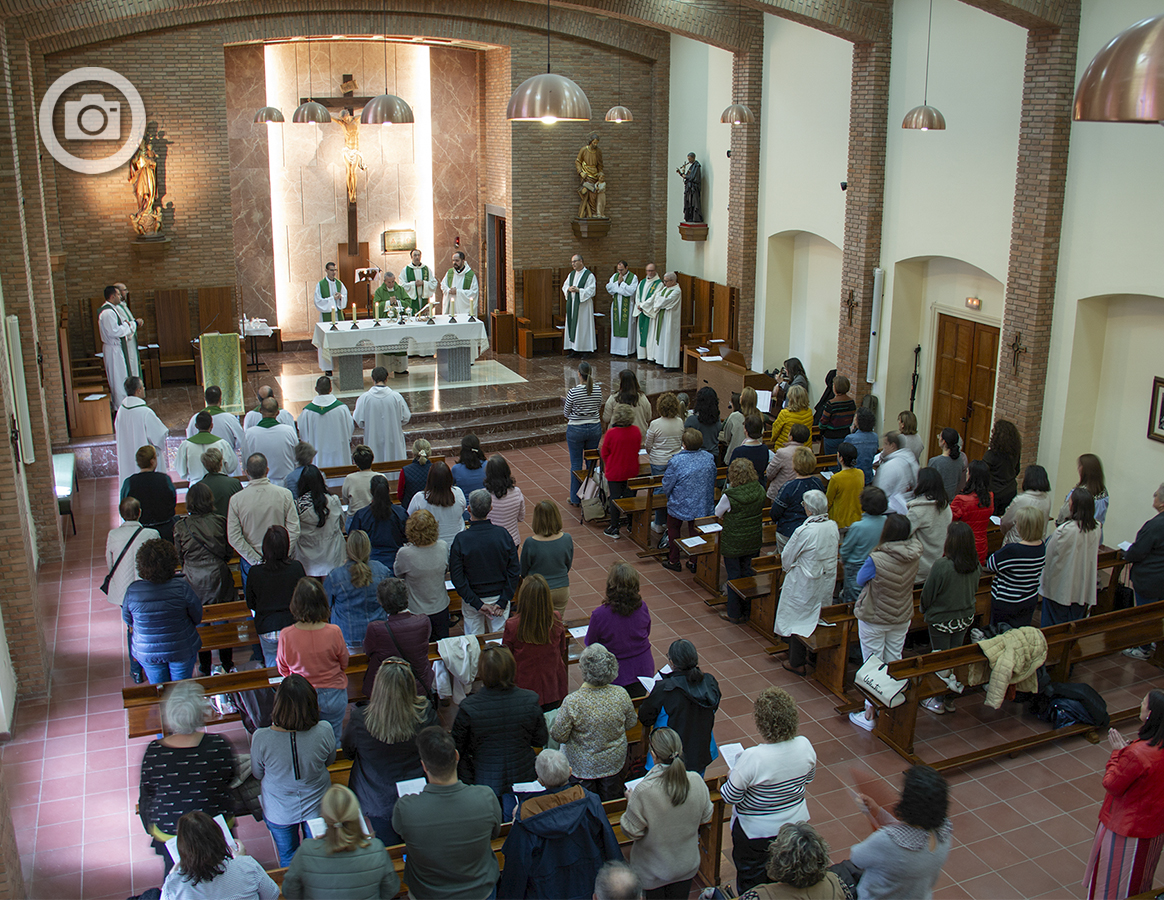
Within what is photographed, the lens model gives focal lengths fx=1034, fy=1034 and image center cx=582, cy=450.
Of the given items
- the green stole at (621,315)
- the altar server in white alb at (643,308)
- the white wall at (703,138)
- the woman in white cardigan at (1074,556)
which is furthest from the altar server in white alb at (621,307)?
the woman in white cardigan at (1074,556)

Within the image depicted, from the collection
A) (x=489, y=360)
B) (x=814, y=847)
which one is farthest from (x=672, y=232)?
(x=814, y=847)

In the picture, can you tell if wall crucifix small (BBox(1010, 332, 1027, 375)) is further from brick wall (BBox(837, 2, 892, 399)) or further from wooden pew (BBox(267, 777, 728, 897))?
wooden pew (BBox(267, 777, 728, 897))

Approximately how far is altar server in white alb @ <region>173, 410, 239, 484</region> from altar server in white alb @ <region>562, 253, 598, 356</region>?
8998 mm

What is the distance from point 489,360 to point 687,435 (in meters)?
8.61

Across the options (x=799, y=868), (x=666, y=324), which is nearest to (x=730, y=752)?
(x=799, y=868)

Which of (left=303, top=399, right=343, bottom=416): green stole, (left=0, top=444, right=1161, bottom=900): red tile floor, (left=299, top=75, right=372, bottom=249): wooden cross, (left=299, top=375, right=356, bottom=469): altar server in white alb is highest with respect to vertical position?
(left=299, top=75, right=372, bottom=249): wooden cross

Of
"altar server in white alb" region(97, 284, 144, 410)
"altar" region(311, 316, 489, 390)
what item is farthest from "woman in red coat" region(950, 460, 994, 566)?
"altar server in white alb" region(97, 284, 144, 410)

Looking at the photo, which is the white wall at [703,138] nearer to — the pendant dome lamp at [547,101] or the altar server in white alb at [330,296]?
the altar server in white alb at [330,296]

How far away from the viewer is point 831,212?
529 inches

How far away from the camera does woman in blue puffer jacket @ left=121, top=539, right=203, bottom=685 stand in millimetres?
6156

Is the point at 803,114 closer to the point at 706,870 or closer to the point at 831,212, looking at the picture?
the point at 831,212

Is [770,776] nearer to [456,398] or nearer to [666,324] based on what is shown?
[456,398]

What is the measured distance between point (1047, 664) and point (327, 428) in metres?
6.66

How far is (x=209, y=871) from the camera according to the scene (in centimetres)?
383
